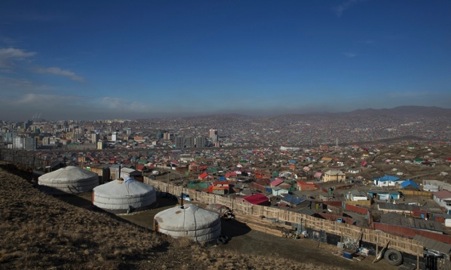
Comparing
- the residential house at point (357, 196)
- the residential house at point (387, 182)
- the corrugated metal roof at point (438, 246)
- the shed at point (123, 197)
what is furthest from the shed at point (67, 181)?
the residential house at point (387, 182)

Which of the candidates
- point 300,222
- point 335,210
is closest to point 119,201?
point 300,222

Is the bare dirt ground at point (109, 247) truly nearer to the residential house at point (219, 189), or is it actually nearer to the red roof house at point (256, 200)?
the red roof house at point (256, 200)

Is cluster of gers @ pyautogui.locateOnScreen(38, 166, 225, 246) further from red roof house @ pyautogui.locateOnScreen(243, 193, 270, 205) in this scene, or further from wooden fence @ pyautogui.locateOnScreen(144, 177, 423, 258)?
red roof house @ pyautogui.locateOnScreen(243, 193, 270, 205)

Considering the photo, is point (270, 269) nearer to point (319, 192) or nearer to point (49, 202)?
point (49, 202)

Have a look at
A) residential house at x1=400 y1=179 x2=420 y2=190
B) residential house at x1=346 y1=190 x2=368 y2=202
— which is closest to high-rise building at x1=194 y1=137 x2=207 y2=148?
residential house at x1=400 y1=179 x2=420 y2=190

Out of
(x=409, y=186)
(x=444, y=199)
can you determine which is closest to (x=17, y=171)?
(x=444, y=199)

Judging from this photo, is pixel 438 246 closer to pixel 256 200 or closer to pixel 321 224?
pixel 321 224
